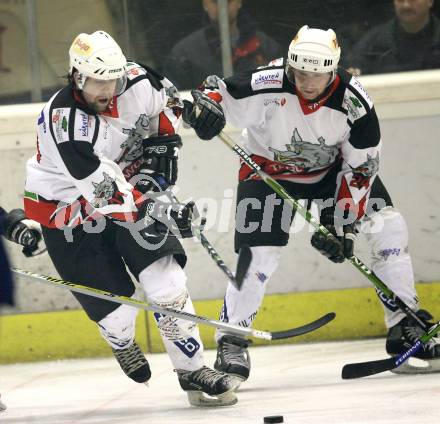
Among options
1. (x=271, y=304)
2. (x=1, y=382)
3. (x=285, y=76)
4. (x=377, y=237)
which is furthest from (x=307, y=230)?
(x=1, y=382)

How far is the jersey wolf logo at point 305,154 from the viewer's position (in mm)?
4434

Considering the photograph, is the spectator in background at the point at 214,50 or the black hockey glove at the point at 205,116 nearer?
the black hockey glove at the point at 205,116

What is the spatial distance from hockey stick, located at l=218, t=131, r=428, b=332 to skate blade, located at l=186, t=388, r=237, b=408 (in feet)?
2.30

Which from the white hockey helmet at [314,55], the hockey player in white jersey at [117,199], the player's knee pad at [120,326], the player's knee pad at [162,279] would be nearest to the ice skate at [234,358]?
the hockey player in white jersey at [117,199]

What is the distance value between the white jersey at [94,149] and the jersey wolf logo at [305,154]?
0.45m

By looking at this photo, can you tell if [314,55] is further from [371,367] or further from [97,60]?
[371,367]

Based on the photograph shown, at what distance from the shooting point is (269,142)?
177 inches

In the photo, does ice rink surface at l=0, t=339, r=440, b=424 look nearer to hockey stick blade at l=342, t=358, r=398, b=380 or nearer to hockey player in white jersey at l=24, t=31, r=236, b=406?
hockey stick blade at l=342, t=358, r=398, b=380

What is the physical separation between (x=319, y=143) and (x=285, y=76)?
0.27 m

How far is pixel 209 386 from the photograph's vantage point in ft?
13.5

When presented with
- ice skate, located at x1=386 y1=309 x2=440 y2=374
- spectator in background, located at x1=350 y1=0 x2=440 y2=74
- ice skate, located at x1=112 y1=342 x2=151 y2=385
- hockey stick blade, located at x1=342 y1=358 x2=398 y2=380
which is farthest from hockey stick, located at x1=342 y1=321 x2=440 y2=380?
spectator in background, located at x1=350 y1=0 x2=440 y2=74

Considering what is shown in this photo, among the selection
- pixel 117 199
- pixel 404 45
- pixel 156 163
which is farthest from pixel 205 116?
pixel 404 45

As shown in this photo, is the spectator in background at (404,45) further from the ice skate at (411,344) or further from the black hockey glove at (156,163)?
the black hockey glove at (156,163)

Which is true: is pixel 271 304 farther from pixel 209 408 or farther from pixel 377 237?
pixel 209 408
